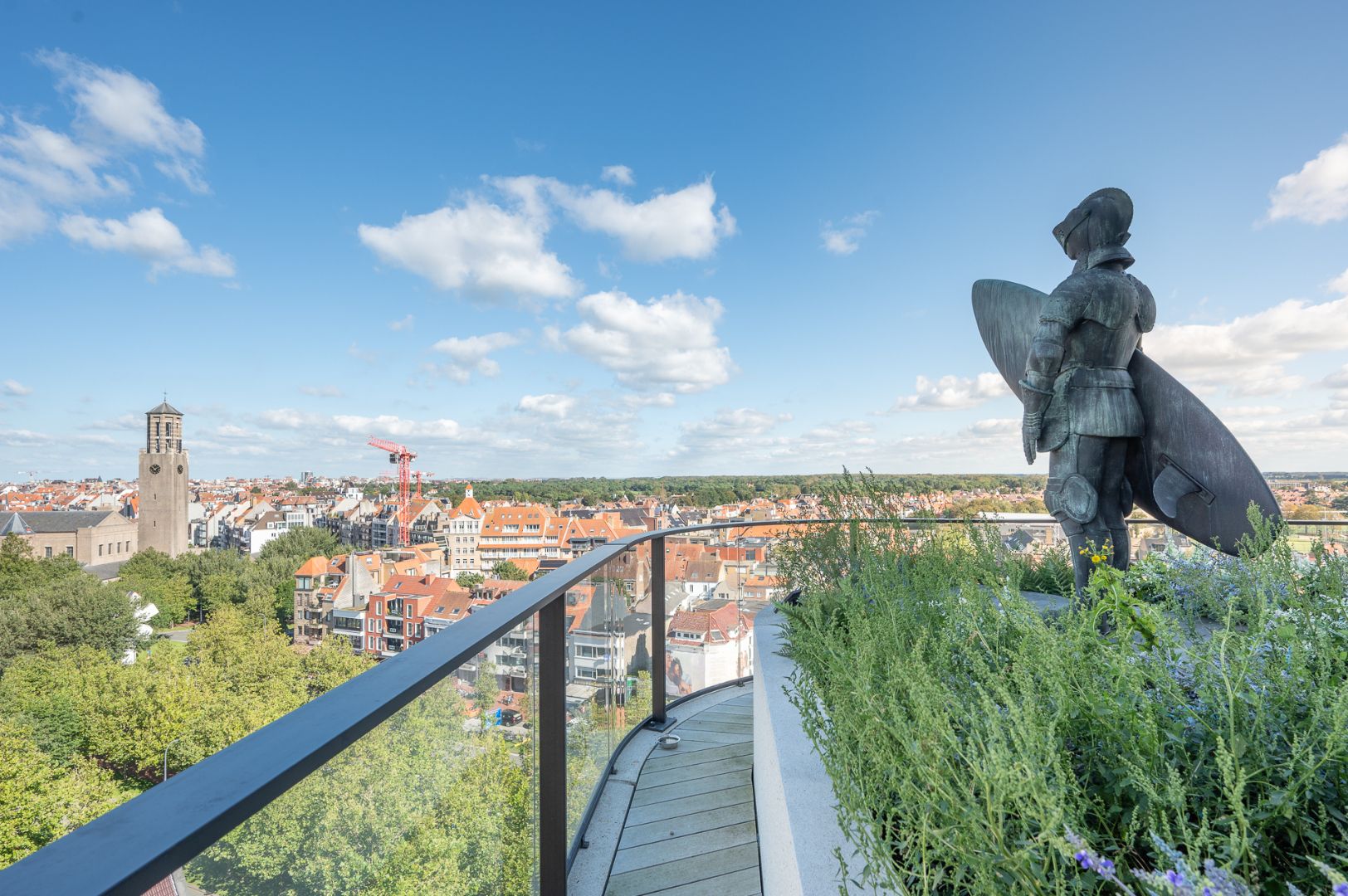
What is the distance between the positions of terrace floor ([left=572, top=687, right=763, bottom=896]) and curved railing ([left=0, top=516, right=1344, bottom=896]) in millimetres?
110

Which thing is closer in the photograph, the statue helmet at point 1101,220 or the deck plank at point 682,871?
the deck plank at point 682,871

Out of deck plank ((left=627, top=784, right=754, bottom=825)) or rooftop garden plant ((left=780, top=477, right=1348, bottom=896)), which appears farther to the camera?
deck plank ((left=627, top=784, right=754, bottom=825))

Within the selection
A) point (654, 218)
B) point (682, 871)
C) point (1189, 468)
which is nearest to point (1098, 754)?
point (682, 871)

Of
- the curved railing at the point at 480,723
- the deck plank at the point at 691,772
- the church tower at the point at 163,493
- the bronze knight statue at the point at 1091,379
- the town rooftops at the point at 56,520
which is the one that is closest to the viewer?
the curved railing at the point at 480,723

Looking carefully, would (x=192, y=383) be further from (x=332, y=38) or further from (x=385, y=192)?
(x=332, y=38)

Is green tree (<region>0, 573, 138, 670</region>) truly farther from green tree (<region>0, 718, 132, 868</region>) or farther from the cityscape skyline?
green tree (<region>0, 718, 132, 868</region>)

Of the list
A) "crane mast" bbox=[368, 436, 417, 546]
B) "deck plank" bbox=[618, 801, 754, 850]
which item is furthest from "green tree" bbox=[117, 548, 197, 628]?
"deck plank" bbox=[618, 801, 754, 850]

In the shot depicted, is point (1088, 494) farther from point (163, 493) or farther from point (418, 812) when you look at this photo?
point (163, 493)

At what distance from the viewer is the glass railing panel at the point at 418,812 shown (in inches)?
23.2

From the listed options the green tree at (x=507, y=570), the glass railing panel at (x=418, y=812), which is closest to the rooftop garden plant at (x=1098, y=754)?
the glass railing panel at (x=418, y=812)

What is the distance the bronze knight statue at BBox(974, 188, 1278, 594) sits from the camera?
3.35 metres

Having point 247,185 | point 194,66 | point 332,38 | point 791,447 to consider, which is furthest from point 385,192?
point 791,447

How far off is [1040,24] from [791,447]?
13.0 meters

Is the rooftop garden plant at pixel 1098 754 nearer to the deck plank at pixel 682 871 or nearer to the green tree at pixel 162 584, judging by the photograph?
the deck plank at pixel 682 871
